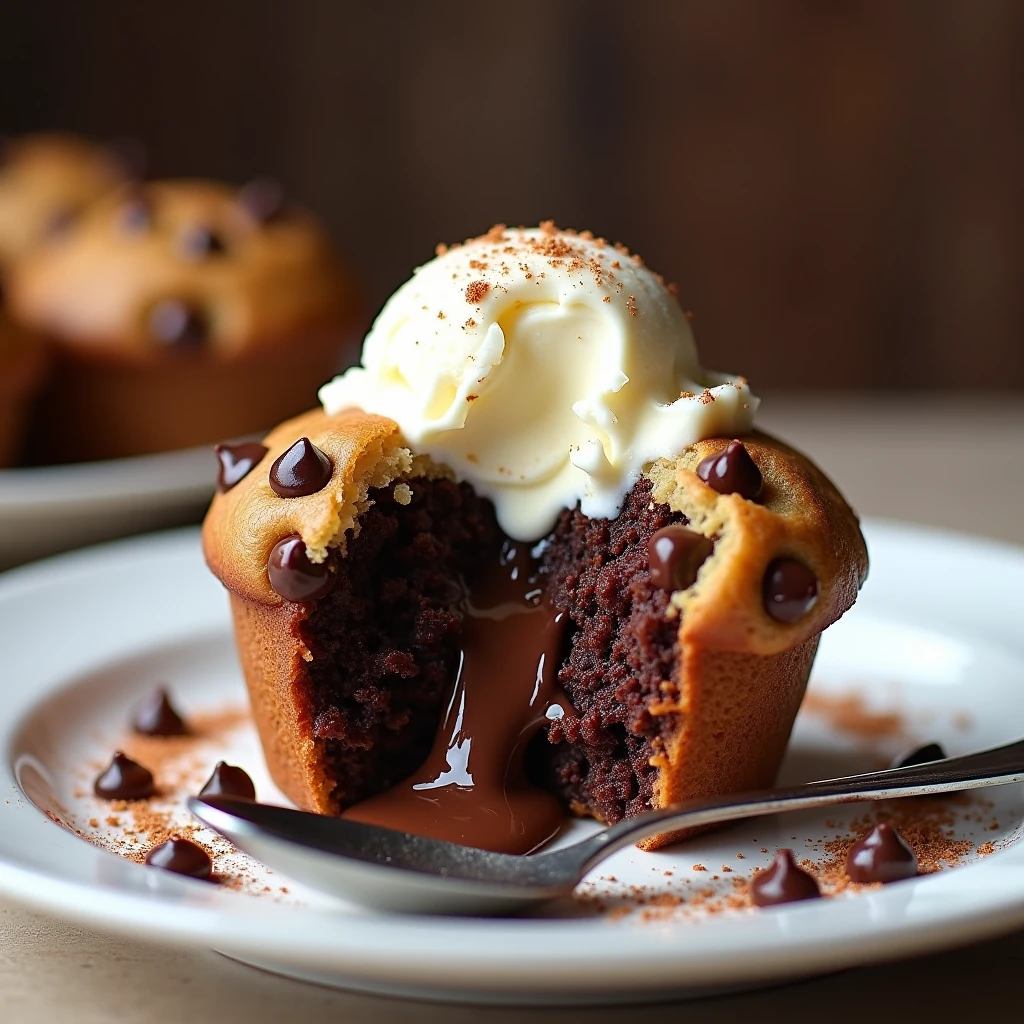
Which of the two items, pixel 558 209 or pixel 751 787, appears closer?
pixel 751 787

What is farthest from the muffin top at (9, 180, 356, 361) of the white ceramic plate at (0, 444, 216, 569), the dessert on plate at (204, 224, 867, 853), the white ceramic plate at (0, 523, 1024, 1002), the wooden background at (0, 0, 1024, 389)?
the wooden background at (0, 0, 1024, 389)

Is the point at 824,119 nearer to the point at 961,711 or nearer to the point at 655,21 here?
the point at 655,21

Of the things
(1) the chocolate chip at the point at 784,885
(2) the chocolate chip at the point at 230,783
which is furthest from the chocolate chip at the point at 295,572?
(1) the chocolate chip at the point at 784,885

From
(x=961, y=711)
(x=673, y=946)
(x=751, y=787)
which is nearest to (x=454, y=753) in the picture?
(x=751, y=787)

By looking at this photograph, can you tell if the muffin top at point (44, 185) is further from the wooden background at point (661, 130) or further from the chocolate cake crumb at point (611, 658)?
the chocolate cake crumb at point (611, 658)

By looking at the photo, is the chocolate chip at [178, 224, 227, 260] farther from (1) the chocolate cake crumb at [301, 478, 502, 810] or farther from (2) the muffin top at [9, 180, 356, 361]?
(1) the chocolate cake crumb at [301, 478, 502, 810]
